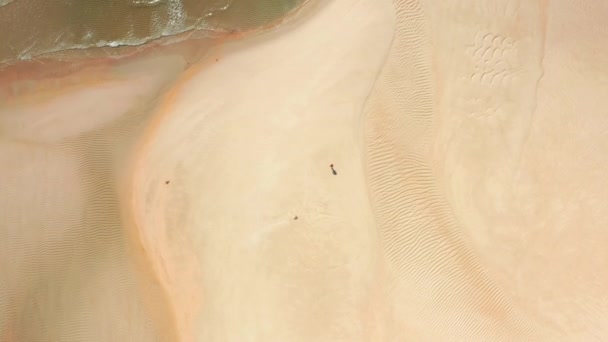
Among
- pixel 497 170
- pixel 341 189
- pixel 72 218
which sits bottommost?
pixel 497 170

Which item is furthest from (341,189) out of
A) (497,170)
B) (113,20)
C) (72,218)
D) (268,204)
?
(113,20)

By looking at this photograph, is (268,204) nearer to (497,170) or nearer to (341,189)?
(341,189)

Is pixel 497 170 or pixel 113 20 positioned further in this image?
pixel 113 20

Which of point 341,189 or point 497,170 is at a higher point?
point 341,189

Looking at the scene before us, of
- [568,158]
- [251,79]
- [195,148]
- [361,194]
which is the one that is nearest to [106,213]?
[195,148]

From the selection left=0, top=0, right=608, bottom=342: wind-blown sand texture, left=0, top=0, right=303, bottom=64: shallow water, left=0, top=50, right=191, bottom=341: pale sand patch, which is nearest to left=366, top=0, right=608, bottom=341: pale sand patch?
left=0, top=0, right=608, bottom=342: wind-blown sand texture

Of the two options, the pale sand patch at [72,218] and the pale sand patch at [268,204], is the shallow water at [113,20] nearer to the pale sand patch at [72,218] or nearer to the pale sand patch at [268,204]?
the pale sand patch at [72,218]
